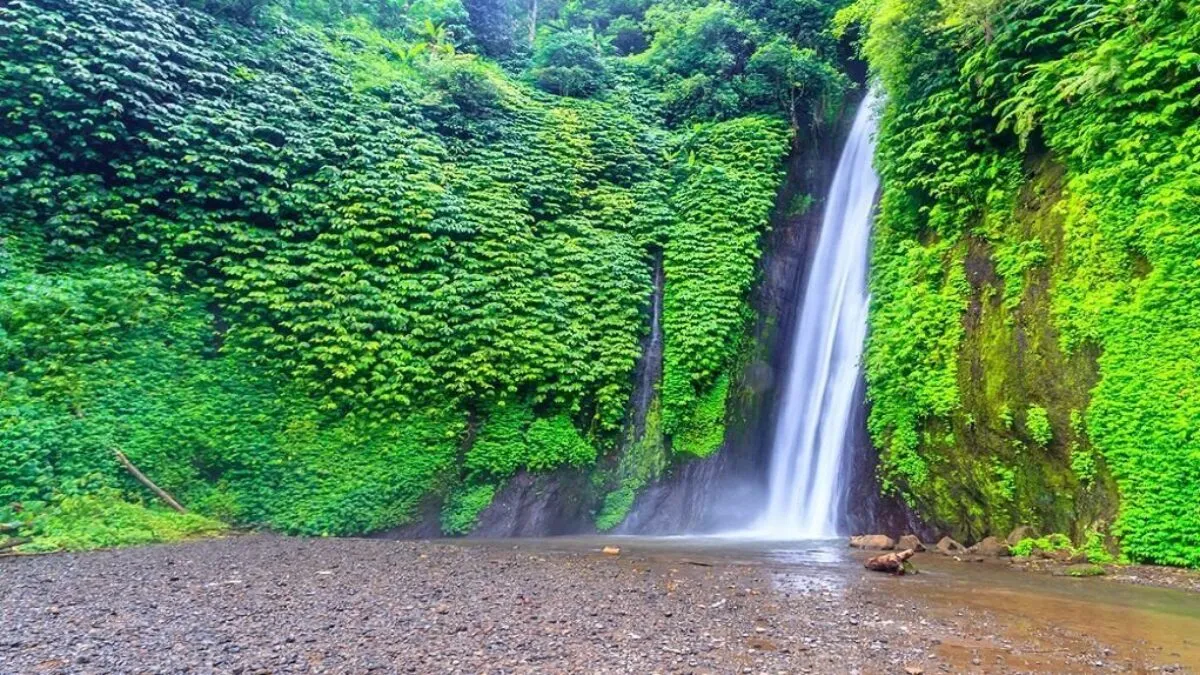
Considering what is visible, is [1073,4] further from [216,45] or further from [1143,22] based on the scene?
[216,45]

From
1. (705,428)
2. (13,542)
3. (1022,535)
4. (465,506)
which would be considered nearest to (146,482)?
(13,542)

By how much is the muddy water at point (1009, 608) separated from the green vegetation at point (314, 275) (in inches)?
181

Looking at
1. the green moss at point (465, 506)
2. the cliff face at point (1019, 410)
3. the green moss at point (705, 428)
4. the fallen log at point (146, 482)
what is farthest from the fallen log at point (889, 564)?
the fallen log at point (146, 482)

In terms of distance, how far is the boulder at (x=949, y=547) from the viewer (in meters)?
7.83

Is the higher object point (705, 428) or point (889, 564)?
point (705, 428)

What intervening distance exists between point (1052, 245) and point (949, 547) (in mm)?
4008

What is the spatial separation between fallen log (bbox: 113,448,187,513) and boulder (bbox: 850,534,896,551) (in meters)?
9.33

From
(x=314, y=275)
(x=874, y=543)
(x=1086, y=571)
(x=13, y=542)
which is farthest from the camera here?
(x=314, y=275)

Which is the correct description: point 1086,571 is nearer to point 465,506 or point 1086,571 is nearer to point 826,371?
point 826,371

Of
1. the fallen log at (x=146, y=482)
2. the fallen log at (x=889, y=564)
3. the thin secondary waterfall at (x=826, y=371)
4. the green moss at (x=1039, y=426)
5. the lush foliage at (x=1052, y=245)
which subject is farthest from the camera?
the thin secondary waterfall at (x=826, y=371)

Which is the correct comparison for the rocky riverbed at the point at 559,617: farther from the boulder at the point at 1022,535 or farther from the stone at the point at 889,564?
the boulder at the point at 1022,535

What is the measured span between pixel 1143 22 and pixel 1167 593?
6.08 m

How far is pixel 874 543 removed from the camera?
831 centimetres

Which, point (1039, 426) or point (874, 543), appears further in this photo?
point (874, 543)
